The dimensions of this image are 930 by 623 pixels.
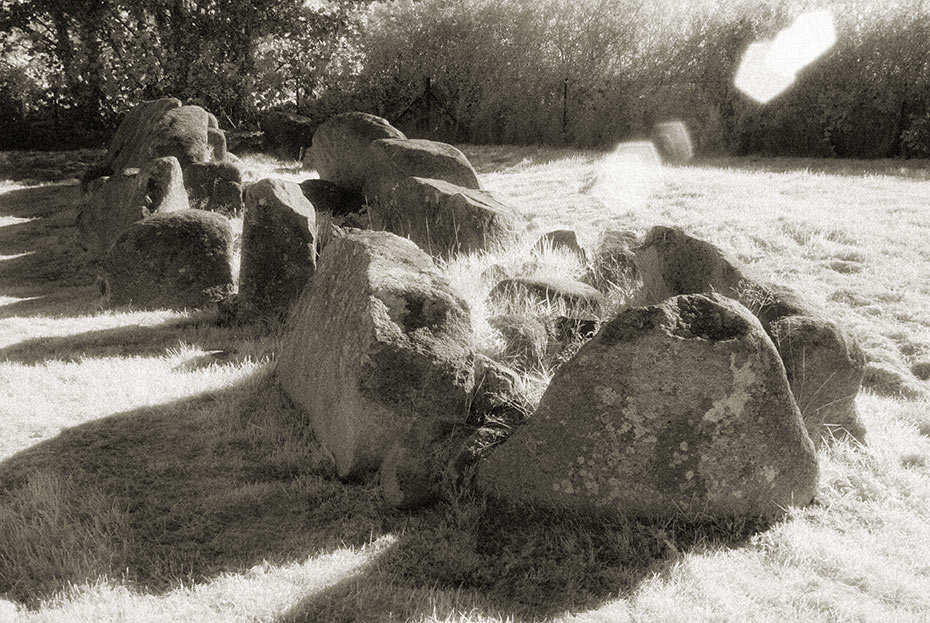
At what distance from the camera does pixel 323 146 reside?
11.6 m

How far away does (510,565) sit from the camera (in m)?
3.54

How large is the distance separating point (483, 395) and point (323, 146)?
7.89 metres

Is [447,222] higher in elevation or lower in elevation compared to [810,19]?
lower

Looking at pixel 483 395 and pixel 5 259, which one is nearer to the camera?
pixel 483 395

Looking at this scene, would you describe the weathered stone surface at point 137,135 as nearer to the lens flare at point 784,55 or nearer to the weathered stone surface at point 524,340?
the weathered stone surface at point 524,340

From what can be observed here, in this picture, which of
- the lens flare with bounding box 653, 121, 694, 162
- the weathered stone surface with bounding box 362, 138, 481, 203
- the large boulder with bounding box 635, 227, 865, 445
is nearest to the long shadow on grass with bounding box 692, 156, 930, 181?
the lens flare with bounding box 653, 121, 694, 162

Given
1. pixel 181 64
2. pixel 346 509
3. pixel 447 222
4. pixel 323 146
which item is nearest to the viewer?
pixel 346 509

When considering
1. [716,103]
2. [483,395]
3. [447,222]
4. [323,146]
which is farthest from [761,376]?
[716,103]

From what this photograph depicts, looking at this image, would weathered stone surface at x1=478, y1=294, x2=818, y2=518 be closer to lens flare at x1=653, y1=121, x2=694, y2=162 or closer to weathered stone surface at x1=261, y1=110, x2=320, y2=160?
lens flare at x1=653, y1=121, x2=694, y2=162

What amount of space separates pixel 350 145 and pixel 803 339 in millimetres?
7986

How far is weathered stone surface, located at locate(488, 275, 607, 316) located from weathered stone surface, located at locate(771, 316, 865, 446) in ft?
5.77

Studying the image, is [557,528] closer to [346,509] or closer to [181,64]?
[346,509]

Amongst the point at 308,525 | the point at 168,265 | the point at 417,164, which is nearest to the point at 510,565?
the point at 308,525

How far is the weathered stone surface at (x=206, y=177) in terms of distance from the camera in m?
10.9
